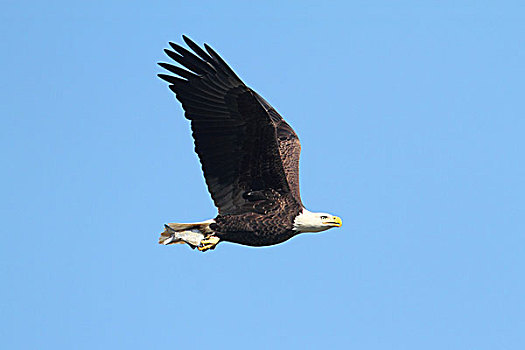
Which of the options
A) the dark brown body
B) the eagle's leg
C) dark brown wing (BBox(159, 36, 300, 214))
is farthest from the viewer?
the eagle's leg

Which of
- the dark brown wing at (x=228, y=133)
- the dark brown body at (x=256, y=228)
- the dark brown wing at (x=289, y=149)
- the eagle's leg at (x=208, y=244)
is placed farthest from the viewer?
the dark brown wing at (x=289, y=149)

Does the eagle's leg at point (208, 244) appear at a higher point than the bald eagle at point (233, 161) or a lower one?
lower

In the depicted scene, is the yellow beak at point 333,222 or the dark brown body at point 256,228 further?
the yellow beak at point 333,222

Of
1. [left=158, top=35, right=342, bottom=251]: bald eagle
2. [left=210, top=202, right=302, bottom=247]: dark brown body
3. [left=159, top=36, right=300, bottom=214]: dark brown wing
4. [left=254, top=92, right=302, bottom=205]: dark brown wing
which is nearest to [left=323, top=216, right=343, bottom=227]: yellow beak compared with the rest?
[left=158, top=35, right=342, bottom=251]: bald eagle

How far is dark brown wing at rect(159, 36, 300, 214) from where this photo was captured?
1113 centimetres

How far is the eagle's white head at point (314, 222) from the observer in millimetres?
11680

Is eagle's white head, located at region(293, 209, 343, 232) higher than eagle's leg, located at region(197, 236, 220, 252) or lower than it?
higher

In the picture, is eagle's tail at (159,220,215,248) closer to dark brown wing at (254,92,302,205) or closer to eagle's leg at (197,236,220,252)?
eagle's leg at (197,236,220,252)

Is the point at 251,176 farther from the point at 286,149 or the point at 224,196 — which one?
the point at 286,149

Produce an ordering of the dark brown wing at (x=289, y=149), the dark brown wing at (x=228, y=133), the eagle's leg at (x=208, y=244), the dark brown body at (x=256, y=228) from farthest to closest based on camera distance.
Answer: the dark brown wing at (x=289, y=149) → the eagle's leg at (x=208, y=244) → the dark brown body at (x=256, y=228) → the dark brown wing at (x=228, y=133)

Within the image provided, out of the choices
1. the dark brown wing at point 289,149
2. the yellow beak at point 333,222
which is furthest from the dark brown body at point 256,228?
the dark brown wing at point 289,149

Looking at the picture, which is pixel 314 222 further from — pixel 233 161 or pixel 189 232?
pixel 189 232

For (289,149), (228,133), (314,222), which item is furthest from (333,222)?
(289,149)

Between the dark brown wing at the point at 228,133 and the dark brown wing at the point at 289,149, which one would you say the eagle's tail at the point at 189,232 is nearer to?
the dark brown wing at the point at 228,133
